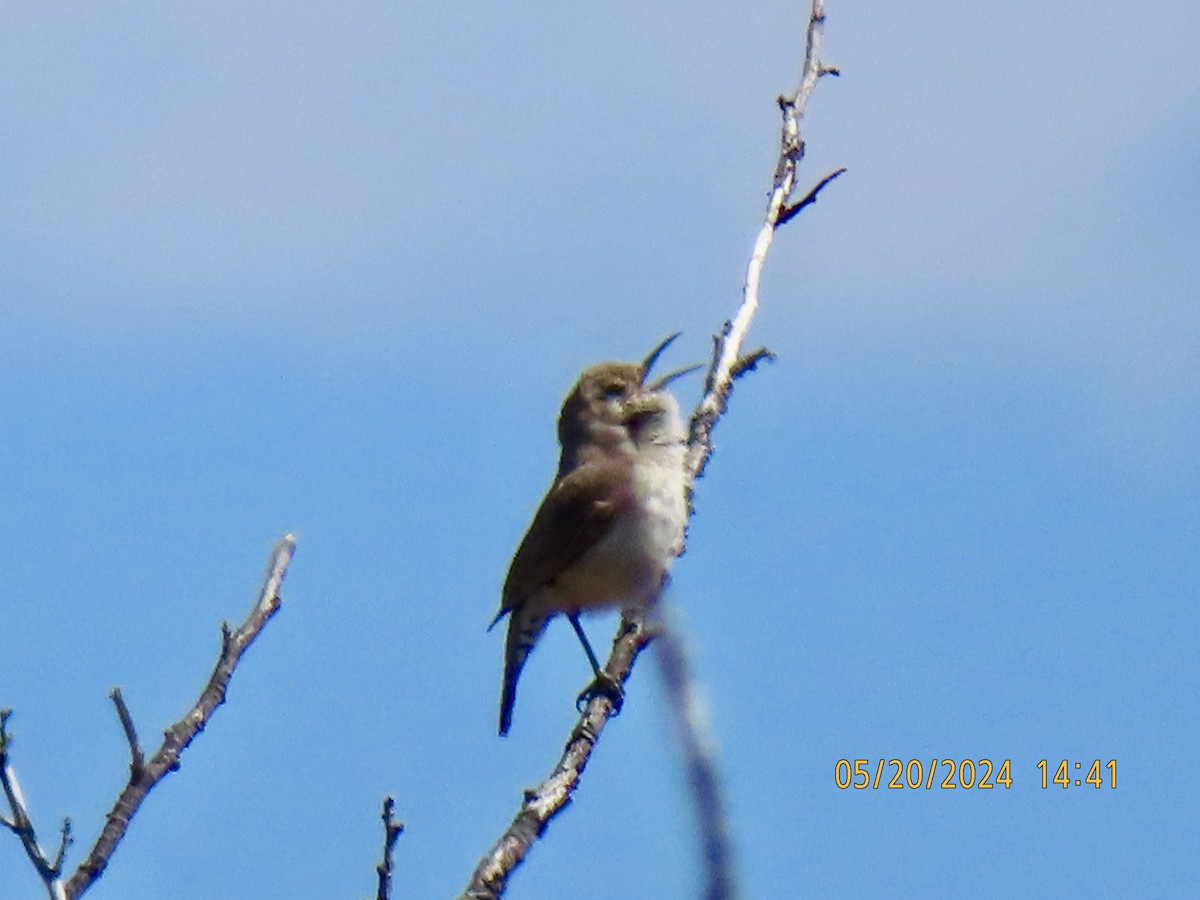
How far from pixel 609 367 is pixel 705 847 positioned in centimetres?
576

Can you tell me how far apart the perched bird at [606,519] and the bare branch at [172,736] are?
3.14m

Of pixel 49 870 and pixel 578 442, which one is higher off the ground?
pixel 578 442

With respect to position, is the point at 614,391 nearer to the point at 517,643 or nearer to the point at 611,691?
the point at 517,643

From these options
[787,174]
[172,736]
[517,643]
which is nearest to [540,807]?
[172,736]

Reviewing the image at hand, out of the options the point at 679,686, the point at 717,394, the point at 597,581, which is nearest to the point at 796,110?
the point at 717,394

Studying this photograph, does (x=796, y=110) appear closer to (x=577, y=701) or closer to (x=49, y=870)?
(x=577, y=701)

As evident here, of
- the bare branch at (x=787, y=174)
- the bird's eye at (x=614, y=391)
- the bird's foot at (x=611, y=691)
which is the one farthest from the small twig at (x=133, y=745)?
the bird's eye at (x=614, y=391)

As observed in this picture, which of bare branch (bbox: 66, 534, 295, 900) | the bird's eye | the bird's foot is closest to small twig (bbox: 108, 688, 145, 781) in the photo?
bare branch (bbox: 66, 534, 295, 900)

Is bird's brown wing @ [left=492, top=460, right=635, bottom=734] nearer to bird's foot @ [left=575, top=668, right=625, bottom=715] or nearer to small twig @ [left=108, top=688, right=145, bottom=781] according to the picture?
bird's foot @ [left=575, top=668, right=625, bottom=715]

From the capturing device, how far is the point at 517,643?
697 centimetres

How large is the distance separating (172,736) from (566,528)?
3992 mm

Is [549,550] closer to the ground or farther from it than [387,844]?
farther from it

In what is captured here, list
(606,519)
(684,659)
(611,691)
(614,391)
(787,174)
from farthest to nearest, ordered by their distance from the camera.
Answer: (614,391), (606,519), (787,174), (611,691), (684,659)

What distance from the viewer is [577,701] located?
20.7 ft
